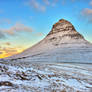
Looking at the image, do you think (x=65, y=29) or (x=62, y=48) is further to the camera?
(x=65, y=29)

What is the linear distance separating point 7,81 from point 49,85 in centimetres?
174

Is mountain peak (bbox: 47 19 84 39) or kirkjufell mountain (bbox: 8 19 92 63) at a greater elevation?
mountain peak (bbox: 47 19 84 39)

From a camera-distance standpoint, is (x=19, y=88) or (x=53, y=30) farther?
(x=53, y=30)

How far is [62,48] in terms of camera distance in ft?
71.3

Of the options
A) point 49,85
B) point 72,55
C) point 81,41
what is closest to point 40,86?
point 49,85

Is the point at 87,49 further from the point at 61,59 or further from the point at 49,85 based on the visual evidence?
the point at 49,85

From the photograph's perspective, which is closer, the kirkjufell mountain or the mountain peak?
the kirkjufell mountain

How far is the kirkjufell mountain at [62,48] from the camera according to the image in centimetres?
1853

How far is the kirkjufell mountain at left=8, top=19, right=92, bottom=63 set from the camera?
18531 millimetres

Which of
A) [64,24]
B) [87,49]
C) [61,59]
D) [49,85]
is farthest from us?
[64,24]

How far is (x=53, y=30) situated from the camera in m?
28.4

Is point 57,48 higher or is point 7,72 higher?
point 57,48

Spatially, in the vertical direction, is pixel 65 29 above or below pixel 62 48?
above

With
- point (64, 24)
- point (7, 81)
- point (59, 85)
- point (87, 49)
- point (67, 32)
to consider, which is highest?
point (64, 24)
